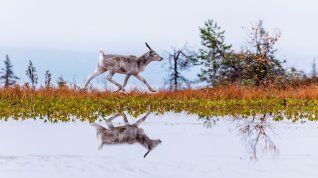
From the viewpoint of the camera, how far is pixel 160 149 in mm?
10398

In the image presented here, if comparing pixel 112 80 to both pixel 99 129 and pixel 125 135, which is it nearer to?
pixel 99 129

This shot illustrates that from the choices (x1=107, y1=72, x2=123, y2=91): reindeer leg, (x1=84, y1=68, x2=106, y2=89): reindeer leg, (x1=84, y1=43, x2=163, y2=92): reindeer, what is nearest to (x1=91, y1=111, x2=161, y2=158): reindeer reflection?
(x1=107, y1=72, x2=123, y2=91): reindeer leg

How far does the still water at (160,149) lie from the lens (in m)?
8.27

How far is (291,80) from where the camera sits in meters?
35.4

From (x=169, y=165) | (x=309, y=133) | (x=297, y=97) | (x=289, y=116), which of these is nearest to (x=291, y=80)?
(x=297, y=97)

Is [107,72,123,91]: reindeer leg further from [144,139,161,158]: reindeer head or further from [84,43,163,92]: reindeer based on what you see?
[144,139,161,158]: reindeer head

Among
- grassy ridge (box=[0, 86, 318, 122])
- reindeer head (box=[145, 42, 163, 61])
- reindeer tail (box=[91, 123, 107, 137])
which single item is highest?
reindeer head (box=[145, 42, 163, 61])

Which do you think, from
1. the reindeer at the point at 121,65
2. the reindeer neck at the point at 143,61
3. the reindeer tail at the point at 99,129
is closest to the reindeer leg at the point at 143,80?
the reindeer at the point at 121,65

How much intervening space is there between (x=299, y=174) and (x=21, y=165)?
318 cm

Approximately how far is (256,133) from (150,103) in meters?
8.35

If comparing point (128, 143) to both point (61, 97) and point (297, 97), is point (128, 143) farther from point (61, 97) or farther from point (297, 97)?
point (297, 97)

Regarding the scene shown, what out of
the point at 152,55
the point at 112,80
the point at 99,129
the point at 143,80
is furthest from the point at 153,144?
the point at 152,55

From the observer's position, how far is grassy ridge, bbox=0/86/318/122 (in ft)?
57.5

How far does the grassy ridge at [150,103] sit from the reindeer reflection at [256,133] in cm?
125
